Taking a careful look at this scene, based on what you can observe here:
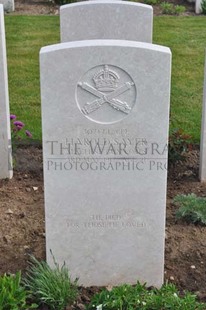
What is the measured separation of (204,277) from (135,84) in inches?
62.6

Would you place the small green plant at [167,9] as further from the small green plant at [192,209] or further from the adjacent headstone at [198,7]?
the small green plant at [192,209]

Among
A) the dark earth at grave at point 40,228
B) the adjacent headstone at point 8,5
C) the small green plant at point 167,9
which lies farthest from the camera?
the small green plant at point 167,9

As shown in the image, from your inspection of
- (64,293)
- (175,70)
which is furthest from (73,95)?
(175,70)

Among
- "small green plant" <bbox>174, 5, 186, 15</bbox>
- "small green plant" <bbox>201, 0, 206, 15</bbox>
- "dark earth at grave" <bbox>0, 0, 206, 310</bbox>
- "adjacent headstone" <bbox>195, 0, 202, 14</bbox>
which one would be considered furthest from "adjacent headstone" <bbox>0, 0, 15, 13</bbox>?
"dark earth at grave" <bbox>0, 0, 206, 310</bbox>

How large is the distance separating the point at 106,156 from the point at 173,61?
591cm

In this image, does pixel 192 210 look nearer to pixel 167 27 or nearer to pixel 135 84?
pixel 135 84

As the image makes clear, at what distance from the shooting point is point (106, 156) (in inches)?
180

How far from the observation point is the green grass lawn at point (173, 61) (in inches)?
321

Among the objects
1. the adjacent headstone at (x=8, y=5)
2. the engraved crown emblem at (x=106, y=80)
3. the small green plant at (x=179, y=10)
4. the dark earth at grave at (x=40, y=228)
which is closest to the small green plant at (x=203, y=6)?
the small green plant at (x=179, y=10)

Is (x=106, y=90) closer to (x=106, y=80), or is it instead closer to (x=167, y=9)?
(x=106, y=80)

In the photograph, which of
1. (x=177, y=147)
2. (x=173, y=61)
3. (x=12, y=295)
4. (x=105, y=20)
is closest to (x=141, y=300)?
(x=12, y=295)

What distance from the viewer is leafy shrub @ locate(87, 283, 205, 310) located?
441 centimetres

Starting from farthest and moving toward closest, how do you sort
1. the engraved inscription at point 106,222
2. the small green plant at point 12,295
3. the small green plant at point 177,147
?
1. the small green plant at point 177,147
2. the engraved inscription at point 106,222
3. the small green plant at point 12,295

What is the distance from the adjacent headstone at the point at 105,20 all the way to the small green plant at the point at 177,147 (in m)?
1.02
